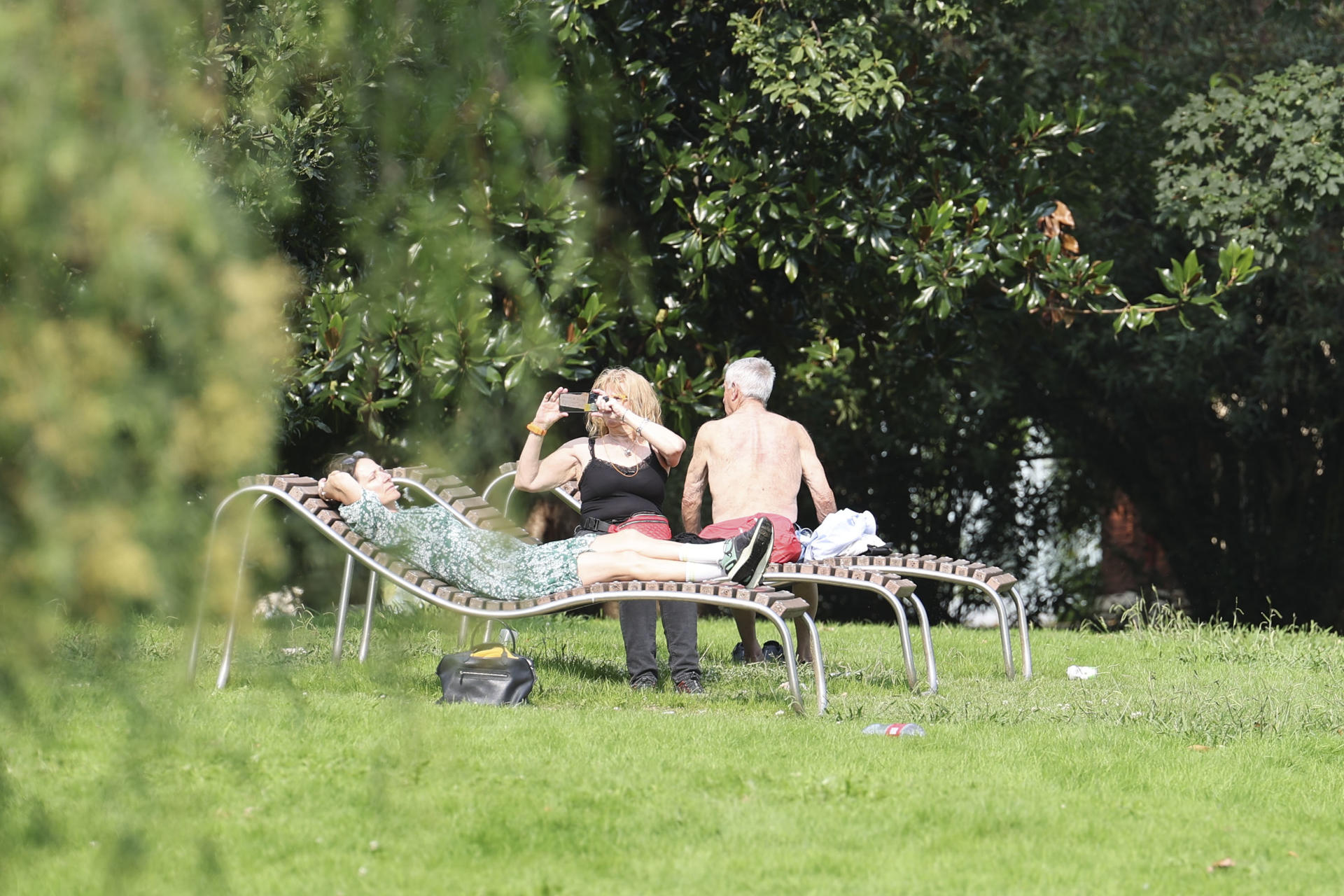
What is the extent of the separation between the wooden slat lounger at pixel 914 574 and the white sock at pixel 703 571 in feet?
1.53

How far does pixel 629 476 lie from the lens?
6176 mm

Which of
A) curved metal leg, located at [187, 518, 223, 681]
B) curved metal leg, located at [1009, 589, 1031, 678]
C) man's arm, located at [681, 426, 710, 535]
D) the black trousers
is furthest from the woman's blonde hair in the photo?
curved metal leg, located at [187, 518, 223, 681]

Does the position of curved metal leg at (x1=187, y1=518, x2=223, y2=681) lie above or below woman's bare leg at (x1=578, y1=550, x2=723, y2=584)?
below

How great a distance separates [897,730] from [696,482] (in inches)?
78.4

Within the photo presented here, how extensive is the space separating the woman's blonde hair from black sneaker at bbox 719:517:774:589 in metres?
0.89

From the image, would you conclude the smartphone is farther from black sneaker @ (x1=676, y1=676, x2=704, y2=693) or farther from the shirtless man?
black sneaker @ (x1=676, y1=676, x2=704, y2=693)

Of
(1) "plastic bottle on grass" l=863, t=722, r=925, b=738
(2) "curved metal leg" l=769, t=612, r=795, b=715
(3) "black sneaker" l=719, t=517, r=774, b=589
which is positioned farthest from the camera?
(3) "black sneaker" l=719, t=517, r=774, b=589

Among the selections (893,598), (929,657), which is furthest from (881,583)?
(929,657)

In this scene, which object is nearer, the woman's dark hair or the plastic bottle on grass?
the plastic bottle on grass

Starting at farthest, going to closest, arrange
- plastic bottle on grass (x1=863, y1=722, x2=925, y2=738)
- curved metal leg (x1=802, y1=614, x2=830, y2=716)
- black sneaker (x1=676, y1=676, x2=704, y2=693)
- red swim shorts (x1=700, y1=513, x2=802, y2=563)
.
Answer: red swim shorts (x1=700, y1=513, x2=802, y2=563), black sneaker (x1=676, y1=676, x2=704, y2=693), curved metal leg (x1=802, y1=614, x2=830, y2=716), plastic bottle on grass (x1=863, y1=722, x2=925, y2=738)

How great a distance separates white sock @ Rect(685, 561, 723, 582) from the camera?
5.53 m

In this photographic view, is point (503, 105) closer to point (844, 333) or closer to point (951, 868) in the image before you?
point (951, 868)

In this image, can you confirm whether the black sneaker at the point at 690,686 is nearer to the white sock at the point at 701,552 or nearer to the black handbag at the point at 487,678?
the white sock at the point at 701,552

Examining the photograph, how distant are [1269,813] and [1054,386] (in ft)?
31.3
